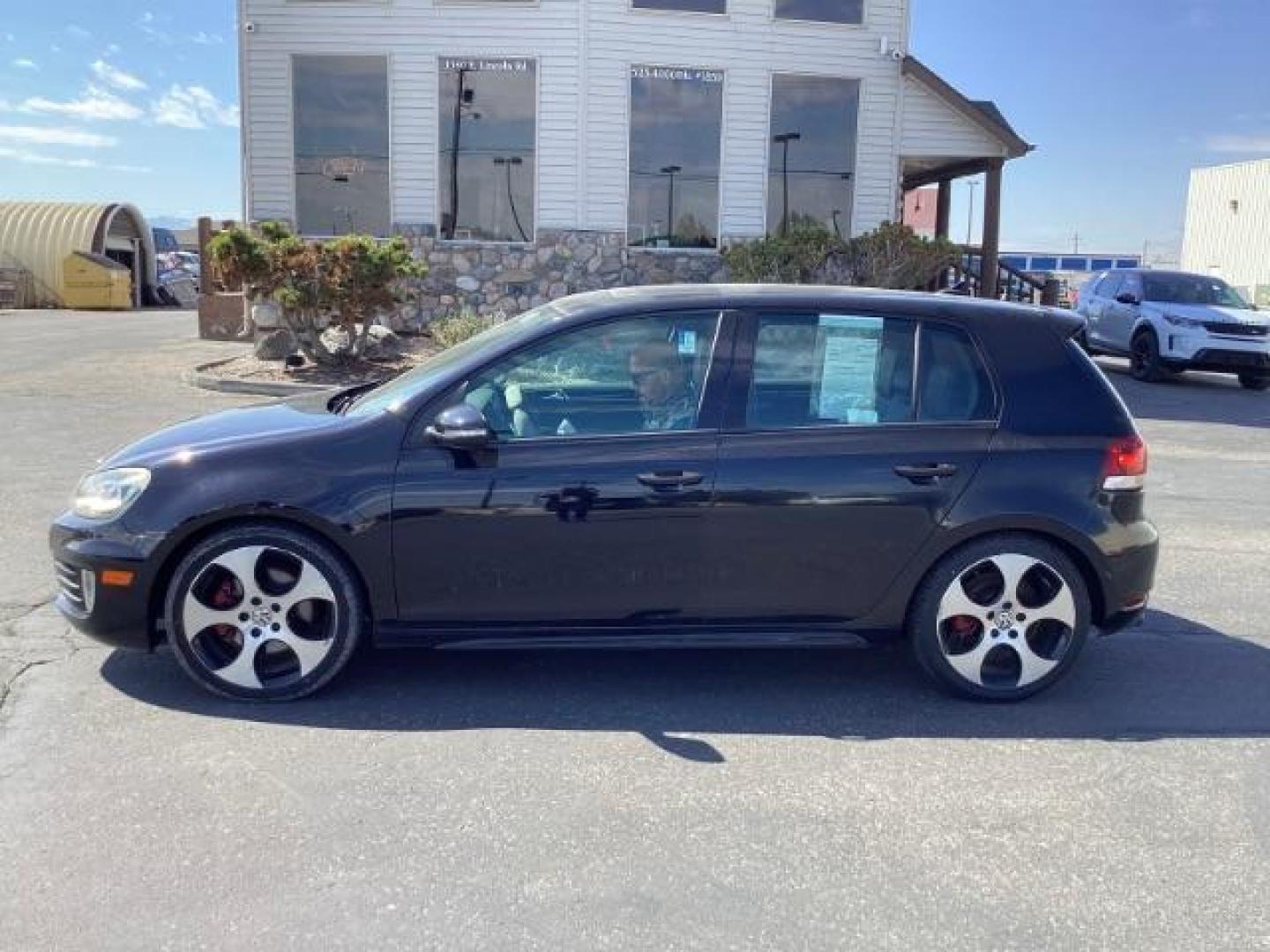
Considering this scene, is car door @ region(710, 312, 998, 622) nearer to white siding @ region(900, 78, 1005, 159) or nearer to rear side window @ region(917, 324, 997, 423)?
rear side window @ region(917, 324, 997, 423)

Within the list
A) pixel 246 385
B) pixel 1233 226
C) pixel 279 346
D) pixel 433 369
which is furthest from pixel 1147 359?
pixel 1233 226

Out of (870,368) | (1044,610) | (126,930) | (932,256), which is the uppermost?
(932,256)

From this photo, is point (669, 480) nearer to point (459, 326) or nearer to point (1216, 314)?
point (459, 326)

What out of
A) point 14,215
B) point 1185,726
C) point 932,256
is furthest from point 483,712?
point 14,215

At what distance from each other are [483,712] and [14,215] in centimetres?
3778

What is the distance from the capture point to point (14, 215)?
35438mm

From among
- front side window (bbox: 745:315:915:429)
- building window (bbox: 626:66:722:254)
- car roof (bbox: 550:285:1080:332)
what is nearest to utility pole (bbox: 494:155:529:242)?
building window (bbox: 626:66:722:254)

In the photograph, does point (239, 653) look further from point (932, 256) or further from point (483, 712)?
point (932, 256)

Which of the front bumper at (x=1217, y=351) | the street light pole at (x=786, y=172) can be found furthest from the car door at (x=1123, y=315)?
the street light pole at (x=786, y=172)

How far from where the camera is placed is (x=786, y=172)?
17766mm

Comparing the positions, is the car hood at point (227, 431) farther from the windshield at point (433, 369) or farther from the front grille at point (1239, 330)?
the front grille at point (1239, 330)

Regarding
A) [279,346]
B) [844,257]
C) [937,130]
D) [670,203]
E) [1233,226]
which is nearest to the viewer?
[279,346]

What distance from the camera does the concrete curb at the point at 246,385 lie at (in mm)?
12750

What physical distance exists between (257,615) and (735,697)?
1909 millimetres
